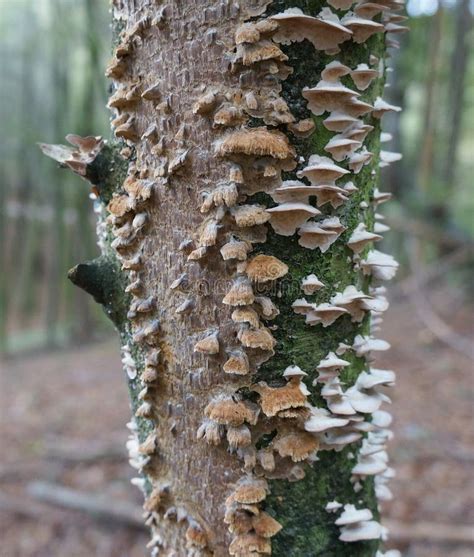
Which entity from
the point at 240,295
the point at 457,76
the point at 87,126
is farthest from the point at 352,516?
the point at 457,76

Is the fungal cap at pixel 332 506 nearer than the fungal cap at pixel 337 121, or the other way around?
the fungal cap at pixel 337 121

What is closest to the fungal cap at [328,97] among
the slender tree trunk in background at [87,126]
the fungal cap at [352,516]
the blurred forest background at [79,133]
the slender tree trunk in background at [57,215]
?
the fungal cap at [352,516]

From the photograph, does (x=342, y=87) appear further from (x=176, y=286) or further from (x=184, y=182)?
(x=176, y=286)

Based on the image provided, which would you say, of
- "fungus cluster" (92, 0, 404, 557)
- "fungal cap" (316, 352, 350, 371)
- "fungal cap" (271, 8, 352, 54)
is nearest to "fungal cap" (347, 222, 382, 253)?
"fungus cluster" (92, 0, 404, 557)

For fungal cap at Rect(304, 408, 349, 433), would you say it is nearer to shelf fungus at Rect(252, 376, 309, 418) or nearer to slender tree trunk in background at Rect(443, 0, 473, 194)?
shelf fungus at Rect(252, 376, 309, 418)

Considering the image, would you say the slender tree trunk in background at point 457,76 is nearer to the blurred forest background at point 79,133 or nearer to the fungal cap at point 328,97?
the blurred forest background at point 79,133

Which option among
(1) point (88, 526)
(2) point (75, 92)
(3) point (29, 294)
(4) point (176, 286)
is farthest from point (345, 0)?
(3) point (29, 294)
